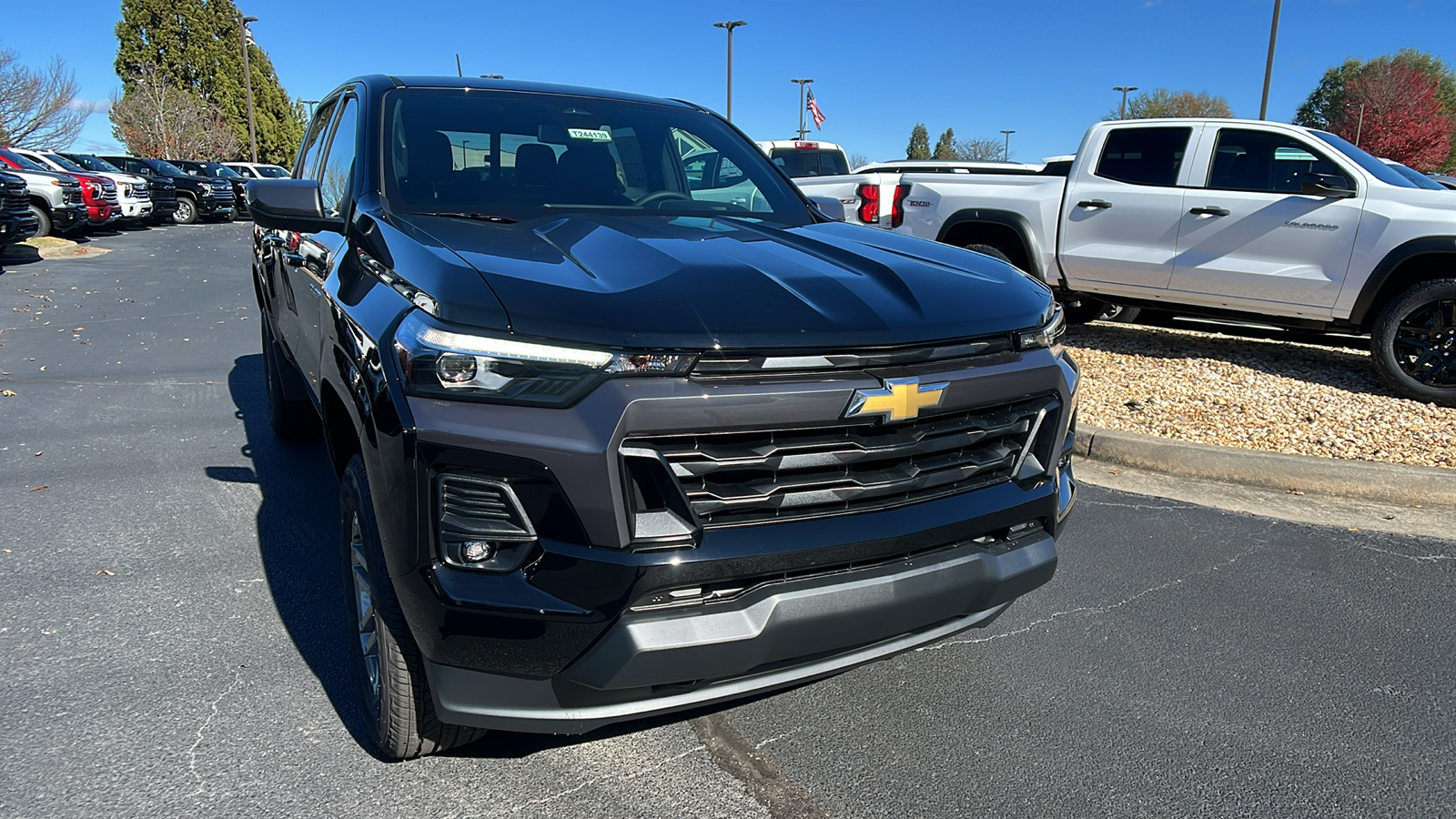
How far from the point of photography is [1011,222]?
8.23m

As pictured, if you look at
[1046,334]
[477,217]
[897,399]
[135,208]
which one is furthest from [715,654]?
[135,208]

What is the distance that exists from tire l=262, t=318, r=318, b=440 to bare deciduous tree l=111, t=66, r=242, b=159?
160ft

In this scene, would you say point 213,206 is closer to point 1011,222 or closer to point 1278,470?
point 1011,222

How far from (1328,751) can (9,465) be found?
595 centimetres

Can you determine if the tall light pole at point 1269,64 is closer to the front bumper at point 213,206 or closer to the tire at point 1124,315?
the tire at point 1124,315

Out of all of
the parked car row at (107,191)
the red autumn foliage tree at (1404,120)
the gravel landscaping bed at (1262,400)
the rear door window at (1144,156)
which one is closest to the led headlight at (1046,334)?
the gravel landscaping bed at (1262,400)

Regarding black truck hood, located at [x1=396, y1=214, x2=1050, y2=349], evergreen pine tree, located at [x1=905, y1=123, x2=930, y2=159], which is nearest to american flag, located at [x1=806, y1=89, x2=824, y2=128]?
black truck hood, located at [x1=396, y1=214, x2=1050, y2=349]

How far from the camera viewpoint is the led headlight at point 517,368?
2.01 metres

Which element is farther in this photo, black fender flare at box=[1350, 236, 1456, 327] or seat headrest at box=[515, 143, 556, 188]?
black fender flare at box=[1350, 236, 1456, 327]

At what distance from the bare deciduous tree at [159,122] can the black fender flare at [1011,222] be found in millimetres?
48444

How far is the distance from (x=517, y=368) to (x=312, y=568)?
2.27 m

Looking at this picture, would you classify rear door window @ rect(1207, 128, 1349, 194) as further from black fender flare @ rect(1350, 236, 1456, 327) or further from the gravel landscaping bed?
the gravel landscaping bed

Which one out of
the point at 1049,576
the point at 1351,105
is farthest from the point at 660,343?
the point at 1351,105

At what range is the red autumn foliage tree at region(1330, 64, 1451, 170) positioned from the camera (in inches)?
2057
